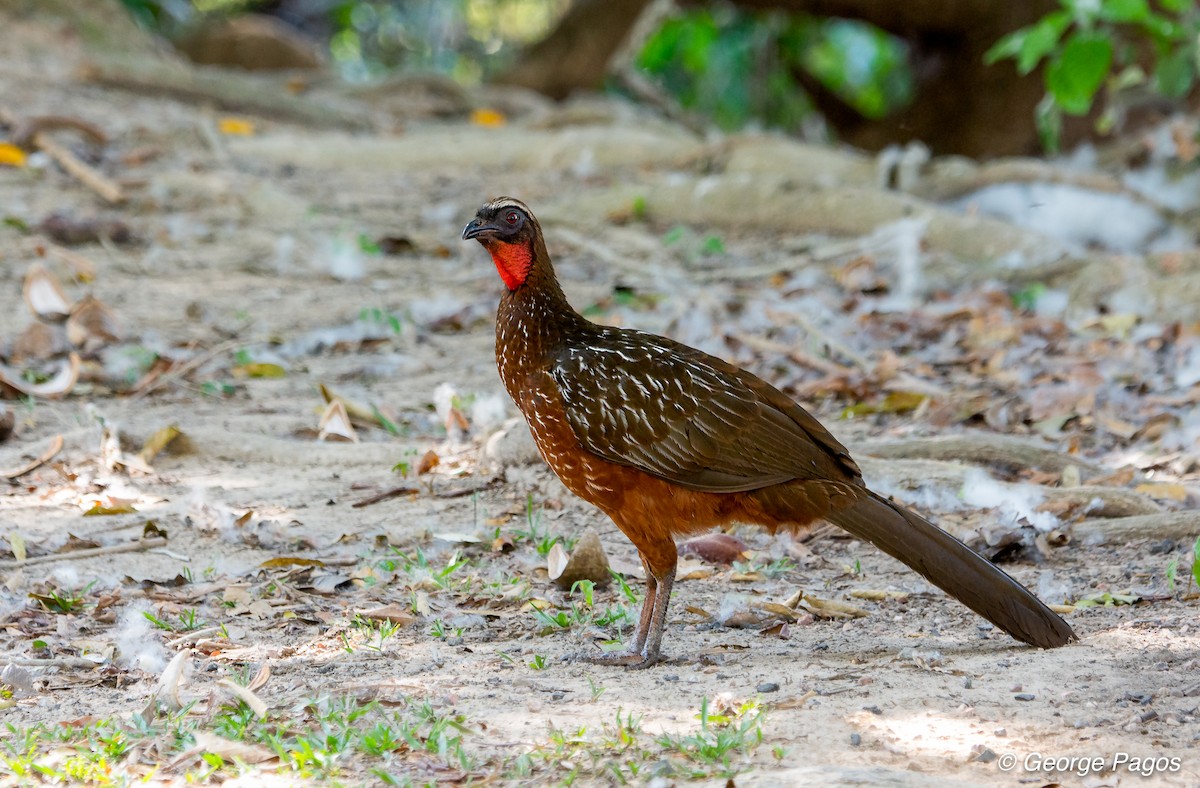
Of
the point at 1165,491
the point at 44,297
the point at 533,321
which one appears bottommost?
the point at 44,297

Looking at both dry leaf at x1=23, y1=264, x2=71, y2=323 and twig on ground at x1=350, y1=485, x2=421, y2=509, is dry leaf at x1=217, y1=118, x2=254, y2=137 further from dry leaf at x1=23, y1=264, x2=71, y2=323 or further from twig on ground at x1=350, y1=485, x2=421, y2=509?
twig on ground at x1=350, y1=485, x2=421, y2=509

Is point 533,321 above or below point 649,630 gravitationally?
above

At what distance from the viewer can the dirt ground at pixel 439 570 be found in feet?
9.14

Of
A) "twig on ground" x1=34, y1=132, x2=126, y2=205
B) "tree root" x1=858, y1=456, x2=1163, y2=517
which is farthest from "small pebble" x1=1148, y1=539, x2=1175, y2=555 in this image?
"twig on ground" x1=34, y1=132, x2=126, y2=205

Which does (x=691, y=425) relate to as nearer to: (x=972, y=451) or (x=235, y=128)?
(x=972, y=451)

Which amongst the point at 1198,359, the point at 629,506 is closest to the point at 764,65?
the point at 1198,359

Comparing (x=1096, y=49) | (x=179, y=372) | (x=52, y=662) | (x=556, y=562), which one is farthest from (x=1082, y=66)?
(x=52, y=662)

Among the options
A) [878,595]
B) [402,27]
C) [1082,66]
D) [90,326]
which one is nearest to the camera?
[878,595]

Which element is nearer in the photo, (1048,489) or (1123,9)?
(1048,489)

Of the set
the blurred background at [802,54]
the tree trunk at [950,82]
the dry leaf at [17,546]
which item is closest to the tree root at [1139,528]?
the dry leaf at [17,546]

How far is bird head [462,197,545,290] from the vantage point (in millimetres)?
3795

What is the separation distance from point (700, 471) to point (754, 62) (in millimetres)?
9796

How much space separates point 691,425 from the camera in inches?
137

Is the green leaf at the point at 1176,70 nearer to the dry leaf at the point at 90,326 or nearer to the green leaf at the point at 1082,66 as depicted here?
the green leaf at the point at 1082,66
